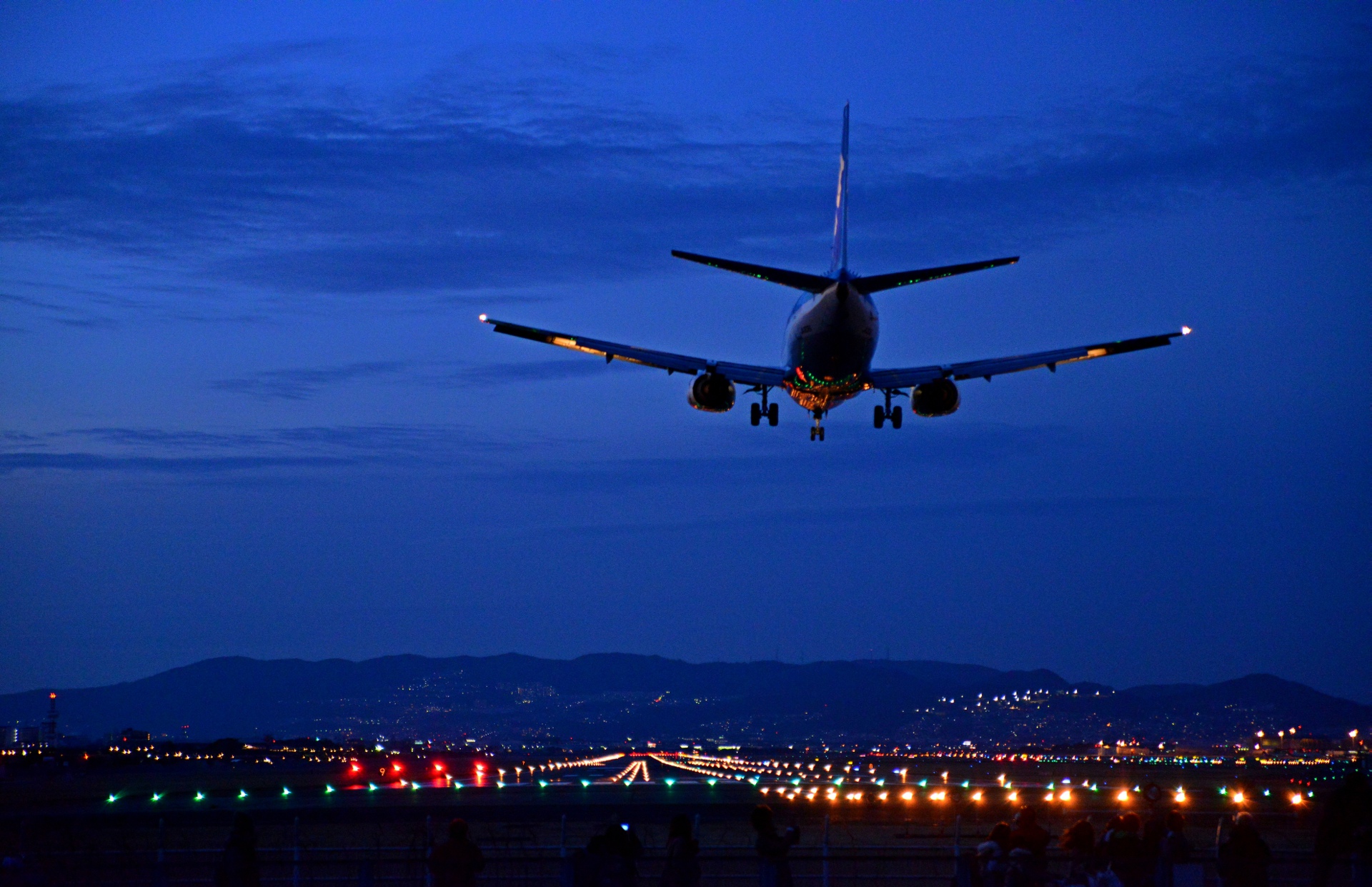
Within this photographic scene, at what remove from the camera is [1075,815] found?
134 ft

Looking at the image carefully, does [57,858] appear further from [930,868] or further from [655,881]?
[930,868]

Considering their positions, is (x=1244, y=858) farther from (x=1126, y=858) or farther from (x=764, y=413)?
(x=764, y=413)

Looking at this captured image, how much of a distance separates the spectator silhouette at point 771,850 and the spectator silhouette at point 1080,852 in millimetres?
3579

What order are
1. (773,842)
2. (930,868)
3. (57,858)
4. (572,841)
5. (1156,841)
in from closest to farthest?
1. (773,842)
2. (1156,841)
3. (57,858)
4. (930,868)
5. (572,841)

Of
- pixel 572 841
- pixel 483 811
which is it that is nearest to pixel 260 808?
pixel 483 811

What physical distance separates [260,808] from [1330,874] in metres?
37.4

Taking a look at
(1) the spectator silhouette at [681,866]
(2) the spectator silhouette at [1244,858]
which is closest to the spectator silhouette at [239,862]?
(1) the spectator silhouette at [681,866]

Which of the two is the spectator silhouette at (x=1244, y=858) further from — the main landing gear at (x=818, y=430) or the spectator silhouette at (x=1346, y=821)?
the main landing gear at (x=818, y=430)

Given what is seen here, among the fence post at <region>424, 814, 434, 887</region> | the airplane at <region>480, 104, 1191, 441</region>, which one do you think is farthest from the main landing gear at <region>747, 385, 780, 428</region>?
the fence post at <region>424, 814, 434, 887</region>

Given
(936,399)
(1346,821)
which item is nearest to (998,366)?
(936,399)

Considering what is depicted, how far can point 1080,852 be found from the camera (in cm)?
1886

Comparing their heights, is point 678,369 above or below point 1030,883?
above

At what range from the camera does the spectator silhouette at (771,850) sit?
18.0 m

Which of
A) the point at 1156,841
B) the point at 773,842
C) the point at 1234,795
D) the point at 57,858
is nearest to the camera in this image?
the point at 773,842
